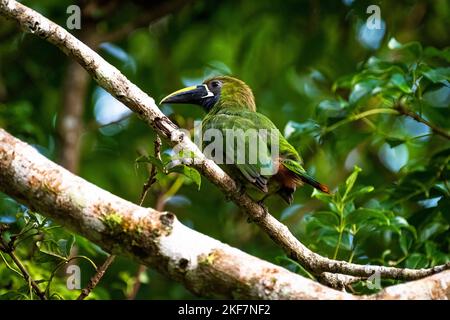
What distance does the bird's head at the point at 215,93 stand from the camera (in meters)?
4.64

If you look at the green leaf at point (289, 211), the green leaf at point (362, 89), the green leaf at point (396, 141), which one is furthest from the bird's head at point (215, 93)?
the green leaf at point (289, 211)

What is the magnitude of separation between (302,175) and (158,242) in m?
1.30

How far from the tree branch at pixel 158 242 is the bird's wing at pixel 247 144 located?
3.58 feet

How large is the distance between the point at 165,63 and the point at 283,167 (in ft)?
9.95

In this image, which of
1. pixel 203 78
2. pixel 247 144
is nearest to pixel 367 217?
pixel 247 144

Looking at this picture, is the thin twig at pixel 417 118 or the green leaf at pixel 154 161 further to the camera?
the thin twig at pixel 417 118

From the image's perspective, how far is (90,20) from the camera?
19.0 ft

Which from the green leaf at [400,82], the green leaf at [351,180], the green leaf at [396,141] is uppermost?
the green leaf at [400,82]

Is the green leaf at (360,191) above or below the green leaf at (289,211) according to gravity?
below

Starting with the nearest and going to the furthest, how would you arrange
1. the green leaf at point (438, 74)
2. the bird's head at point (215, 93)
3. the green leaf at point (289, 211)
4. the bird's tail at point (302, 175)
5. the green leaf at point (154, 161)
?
the green leaf at point (154, 161)
the bird's tail at point (302, 175)
the green leaf at point (438, 74)
the bird's head at point (215, 93)
the green leaf at point (289, 211)

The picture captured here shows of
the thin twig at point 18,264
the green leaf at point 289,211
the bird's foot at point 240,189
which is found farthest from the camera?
the green leaf at point 289,211

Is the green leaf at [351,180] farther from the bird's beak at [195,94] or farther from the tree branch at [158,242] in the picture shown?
the bird's beak at [195,94]

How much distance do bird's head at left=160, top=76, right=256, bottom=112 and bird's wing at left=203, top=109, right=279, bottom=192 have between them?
1.54 ft
